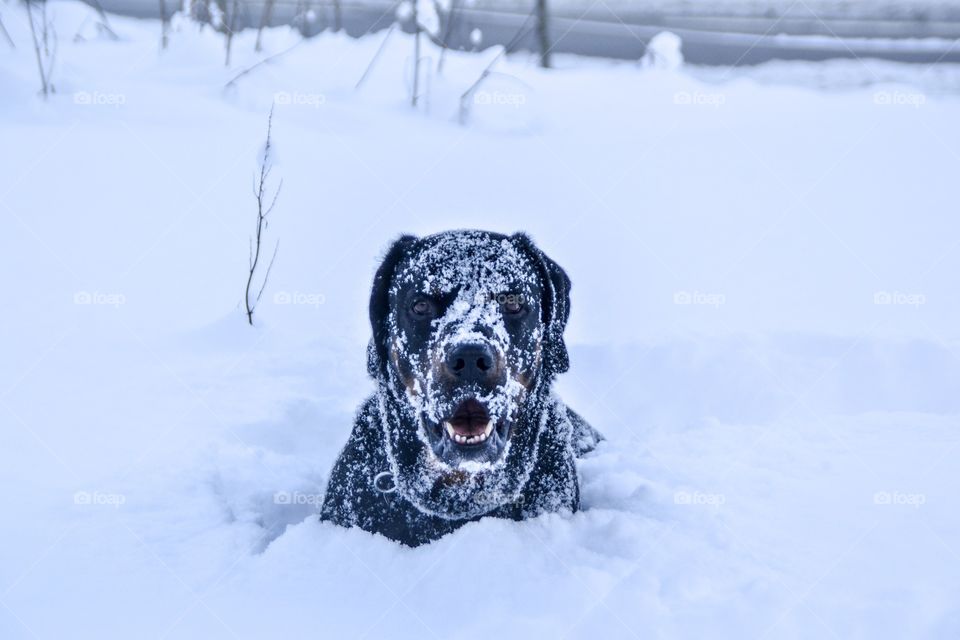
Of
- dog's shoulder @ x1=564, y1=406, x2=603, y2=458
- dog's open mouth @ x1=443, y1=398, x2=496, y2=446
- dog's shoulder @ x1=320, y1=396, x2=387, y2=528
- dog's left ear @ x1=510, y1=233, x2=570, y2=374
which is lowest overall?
dog's shoulder @ x1=564, y1=406, x2=603, y2=458

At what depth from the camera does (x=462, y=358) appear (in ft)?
8.57

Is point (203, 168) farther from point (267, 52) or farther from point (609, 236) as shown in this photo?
point (609, 236)

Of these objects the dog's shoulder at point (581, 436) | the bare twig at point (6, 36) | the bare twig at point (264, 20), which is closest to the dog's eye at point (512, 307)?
the dog's shoulder at point (581, 436)

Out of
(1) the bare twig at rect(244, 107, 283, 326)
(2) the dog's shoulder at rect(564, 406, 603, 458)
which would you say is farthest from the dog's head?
(1) the bare twig at rect(244, 107, 283, 326)

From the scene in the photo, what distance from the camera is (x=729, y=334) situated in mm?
4730

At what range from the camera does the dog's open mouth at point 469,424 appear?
270 cm

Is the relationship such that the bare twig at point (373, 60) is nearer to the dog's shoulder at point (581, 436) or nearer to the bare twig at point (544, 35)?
the bare twig at point (544, 35)

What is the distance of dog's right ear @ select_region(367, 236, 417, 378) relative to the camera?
3.11 meters

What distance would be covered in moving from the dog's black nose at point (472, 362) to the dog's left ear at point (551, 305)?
0.56 metres

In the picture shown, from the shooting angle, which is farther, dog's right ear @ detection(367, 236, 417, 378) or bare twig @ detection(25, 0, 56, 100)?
bare twig @ detection(25, 0, 56, 100)

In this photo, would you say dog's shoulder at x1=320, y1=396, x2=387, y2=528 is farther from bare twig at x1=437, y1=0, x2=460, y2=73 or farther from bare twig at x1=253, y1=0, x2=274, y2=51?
bare twig at x1=253, y1=0, x2=274, y2=51

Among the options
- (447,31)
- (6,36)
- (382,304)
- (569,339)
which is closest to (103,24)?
(6,36)

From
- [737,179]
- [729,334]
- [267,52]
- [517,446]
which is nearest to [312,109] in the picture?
[267,52]

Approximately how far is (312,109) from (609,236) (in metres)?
2.96
